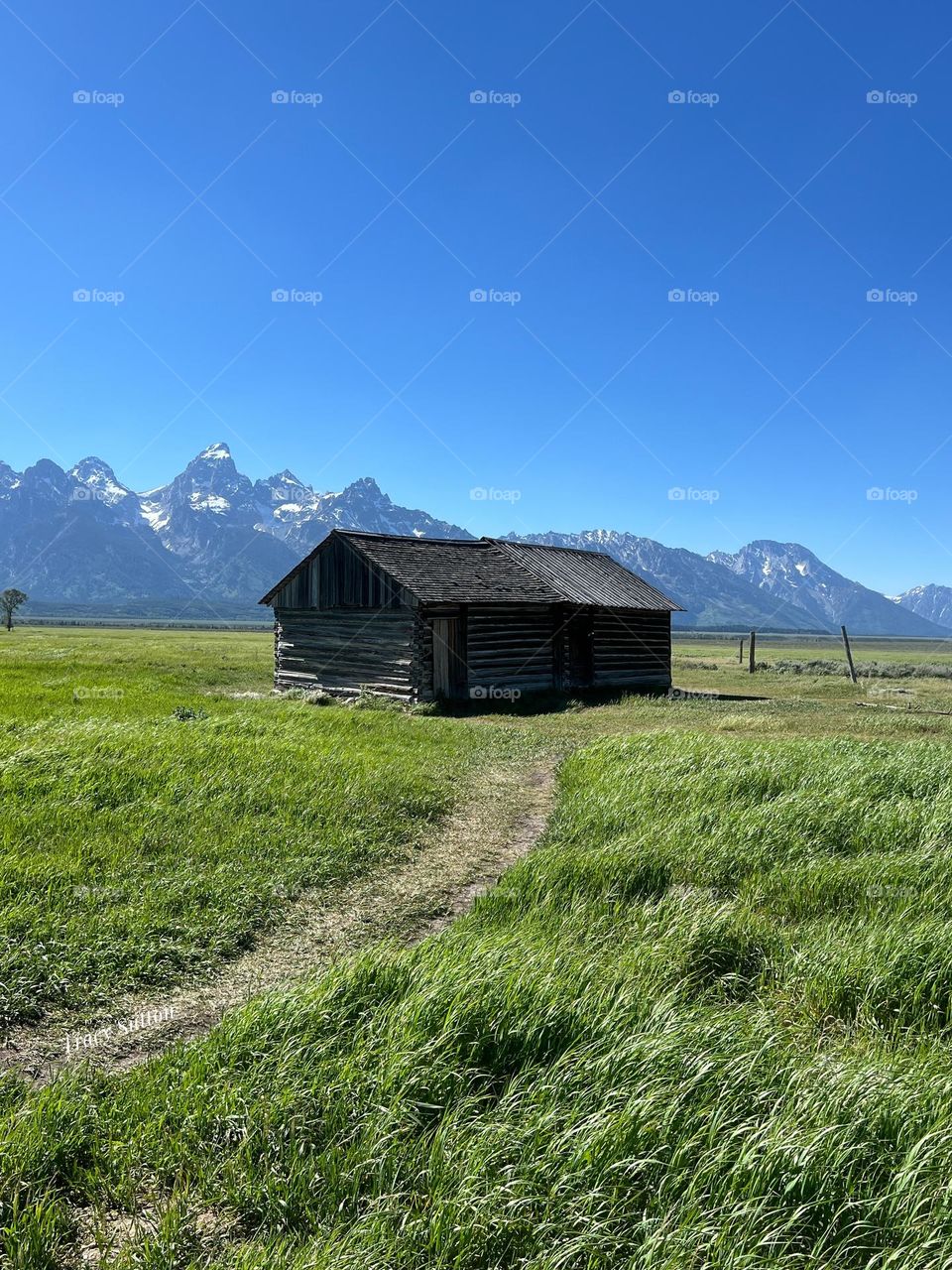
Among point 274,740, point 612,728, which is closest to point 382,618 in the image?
point 612,728

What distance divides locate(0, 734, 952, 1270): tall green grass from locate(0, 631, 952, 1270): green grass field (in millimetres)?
16

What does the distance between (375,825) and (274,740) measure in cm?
400

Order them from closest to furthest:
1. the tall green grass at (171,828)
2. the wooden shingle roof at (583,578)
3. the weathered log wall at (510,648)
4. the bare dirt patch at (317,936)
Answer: the bare dirt patch at (317,936) → the tall green grass at (171,828) → the weathered log wall at (510,648) → the wooden shingle roof at (583,578)

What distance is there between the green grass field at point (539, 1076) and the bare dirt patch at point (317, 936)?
368mm

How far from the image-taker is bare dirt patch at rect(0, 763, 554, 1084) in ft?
14.9

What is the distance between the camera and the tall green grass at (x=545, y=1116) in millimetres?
2977

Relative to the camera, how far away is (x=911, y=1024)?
4.94m

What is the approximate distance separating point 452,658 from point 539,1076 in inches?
829

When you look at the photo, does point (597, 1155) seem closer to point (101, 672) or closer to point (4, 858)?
point (4, 858)

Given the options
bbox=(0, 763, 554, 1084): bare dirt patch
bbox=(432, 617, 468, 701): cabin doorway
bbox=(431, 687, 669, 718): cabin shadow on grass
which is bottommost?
bbox=(0, 763, 554, 1084): bare dirt patch

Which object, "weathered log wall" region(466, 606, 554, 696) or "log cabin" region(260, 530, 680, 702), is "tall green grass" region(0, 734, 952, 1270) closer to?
"log cabin" region(260, 530, 680, 702)

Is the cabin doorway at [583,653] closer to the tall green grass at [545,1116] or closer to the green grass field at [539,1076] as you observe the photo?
the green grass field at [539,1076]

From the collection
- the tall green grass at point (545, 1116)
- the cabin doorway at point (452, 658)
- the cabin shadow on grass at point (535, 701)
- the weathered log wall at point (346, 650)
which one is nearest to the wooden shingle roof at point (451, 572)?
the cabin doorway at point (452, 658)

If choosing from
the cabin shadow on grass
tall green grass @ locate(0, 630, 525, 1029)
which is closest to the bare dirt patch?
tall green grass @ locate(0, 630, 525, 1029)
